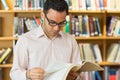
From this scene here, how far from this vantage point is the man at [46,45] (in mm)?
1581

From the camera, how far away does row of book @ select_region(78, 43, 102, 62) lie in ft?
11.3

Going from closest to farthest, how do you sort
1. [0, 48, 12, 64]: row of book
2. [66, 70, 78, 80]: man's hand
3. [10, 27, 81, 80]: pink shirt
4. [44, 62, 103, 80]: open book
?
1. [44, 62, 103, 80]: open book
2. [66, 70, 78, 80]: man's hand
3. [10, 27, 81, 80]: pink shirt
4. [0, 48, 12, 64]: row of book

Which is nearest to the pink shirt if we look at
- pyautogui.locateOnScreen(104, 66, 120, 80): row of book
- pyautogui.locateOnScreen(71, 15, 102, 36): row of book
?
pyautogui.locateOnScreen(71, 15, 102, 36): row of book

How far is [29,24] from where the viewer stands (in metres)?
3.36

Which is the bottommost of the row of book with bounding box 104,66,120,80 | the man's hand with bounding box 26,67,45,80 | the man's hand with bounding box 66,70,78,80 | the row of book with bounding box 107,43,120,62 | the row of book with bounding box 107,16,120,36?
the row of book with bounding box 104,66,120,80

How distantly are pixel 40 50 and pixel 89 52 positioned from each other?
181 centimetres

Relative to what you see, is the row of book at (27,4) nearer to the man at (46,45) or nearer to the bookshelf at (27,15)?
the bookshelf at (27,15)

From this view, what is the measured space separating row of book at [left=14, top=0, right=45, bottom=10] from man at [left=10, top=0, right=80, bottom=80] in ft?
5.17

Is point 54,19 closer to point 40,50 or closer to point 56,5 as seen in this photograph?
point 56,5

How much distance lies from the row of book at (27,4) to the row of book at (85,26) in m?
0.48

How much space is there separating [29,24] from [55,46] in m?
1.65

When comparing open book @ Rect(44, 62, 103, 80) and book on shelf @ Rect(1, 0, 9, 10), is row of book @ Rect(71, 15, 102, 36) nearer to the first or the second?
book on shelf @ Rect(1, 0, 9, 10)

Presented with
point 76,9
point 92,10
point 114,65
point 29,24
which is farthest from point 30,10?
point 114,65

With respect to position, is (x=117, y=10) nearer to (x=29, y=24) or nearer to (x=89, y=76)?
(x=89, y=76)
